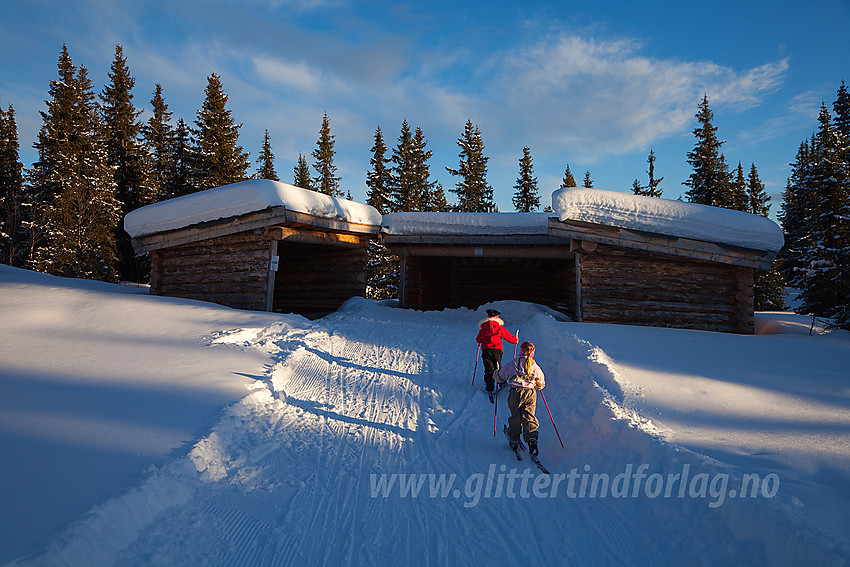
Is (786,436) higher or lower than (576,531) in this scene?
higher

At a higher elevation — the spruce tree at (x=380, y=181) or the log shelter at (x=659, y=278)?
the spruce tree at (x=380, y=181)

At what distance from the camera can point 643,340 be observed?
8500mm

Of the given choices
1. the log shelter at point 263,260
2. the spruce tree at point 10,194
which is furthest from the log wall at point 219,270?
the spruce tree at point 10,194

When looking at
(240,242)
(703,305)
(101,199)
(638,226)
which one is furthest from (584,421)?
(101,199)

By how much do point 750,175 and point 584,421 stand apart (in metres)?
50.7

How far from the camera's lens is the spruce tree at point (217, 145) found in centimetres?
2706

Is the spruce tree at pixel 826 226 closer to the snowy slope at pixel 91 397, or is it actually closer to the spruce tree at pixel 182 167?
the snowy slope at pixel 91 397

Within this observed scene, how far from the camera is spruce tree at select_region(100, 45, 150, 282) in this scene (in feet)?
92.6

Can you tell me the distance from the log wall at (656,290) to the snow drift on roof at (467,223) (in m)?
3.18

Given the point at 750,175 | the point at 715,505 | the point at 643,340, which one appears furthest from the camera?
the point at 750,175

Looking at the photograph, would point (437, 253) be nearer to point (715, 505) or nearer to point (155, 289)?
point (155, 289)

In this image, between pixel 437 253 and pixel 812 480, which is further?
pixel 437 253

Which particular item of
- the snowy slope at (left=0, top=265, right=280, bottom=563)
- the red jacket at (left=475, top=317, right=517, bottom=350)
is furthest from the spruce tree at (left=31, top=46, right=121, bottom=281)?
the red jacket at (left=475, top=317, right=517, bottom=350)

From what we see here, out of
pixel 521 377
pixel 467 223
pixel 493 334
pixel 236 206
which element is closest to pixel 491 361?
pixel 493 334
